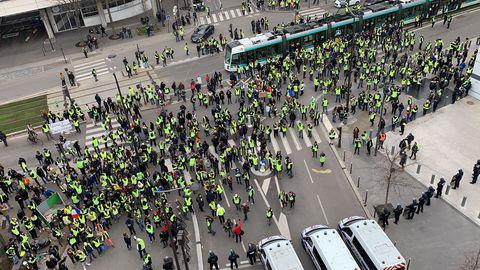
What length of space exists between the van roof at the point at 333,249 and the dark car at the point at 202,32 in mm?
31982

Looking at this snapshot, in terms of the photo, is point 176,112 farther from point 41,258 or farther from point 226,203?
point 41,258

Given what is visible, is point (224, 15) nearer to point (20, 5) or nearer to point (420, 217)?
point (20, 5)

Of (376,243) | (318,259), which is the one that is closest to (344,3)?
(376,243)

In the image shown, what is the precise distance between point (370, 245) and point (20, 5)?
4612cm

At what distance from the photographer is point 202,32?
5031 centimetres

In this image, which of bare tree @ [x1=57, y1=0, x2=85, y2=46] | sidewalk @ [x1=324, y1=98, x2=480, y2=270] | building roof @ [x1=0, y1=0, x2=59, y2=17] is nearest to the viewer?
sidewalk @ [x1=324, y1=98, x2=480, y2=270]

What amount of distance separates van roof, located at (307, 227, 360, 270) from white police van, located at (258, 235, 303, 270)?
133 cm

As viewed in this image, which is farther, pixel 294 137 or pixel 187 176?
pixel 294 137

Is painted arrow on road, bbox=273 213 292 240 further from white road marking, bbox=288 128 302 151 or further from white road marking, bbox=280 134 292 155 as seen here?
white road marking, bbox=288 128 302 151

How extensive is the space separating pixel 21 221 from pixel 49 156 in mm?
6098

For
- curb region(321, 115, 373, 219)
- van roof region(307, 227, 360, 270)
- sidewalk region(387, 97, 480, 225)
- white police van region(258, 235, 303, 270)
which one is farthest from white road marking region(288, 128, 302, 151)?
white police van region(258, 235, 303, 270)

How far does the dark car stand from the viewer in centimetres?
4953

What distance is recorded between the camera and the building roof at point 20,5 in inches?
1930

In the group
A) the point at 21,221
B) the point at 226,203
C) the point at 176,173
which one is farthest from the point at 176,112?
the point at 21,221
